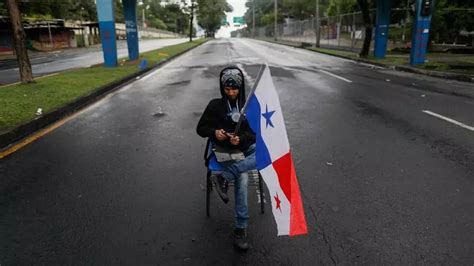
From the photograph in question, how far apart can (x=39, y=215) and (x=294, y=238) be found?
2475 millimetres

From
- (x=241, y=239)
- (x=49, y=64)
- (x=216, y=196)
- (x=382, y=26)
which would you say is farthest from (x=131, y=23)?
(x=241, y=239)

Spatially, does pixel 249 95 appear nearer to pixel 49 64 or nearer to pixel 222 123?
pixel 222 123

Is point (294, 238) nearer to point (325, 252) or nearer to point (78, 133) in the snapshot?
point (325, 252)

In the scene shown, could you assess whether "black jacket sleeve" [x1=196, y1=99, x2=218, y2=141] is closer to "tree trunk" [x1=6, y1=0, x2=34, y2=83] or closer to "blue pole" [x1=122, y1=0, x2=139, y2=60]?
"tree trunk" [x1=6, y1=0, x2=34, y2=83]

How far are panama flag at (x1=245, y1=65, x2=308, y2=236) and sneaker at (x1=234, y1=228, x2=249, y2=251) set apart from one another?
387 millimetres

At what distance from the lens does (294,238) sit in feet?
11.1

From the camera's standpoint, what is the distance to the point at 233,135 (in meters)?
3.27

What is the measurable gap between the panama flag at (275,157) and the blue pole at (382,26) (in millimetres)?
22403

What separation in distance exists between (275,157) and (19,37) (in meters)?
11.2

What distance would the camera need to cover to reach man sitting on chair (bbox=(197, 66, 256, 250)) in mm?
3311

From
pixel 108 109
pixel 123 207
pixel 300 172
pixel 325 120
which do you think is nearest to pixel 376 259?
pixel 300 172

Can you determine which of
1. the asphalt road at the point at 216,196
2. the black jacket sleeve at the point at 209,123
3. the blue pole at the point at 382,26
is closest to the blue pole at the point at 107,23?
the asphalt road at the point at 216,196

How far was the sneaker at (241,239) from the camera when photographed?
126 inches

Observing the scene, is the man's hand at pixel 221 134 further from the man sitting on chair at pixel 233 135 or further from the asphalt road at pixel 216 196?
the asphalt road at pixel 216 196
